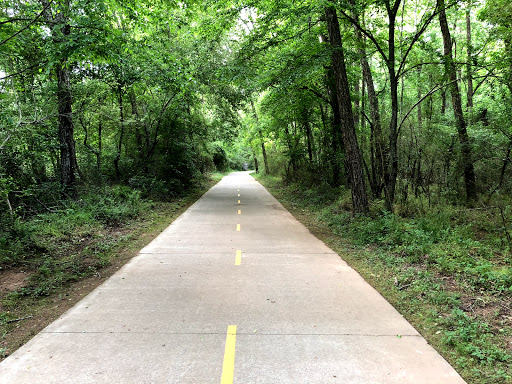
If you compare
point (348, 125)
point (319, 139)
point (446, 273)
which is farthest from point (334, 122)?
point (446, 273)

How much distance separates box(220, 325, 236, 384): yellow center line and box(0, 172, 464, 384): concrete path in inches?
0.5

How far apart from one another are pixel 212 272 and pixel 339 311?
271 centimetres

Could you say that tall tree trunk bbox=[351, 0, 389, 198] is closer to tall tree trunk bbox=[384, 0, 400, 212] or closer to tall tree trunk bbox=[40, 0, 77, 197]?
tall tree trunk bbox=[384, 0, 400, 212]

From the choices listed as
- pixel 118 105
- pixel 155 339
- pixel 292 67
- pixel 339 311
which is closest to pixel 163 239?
pixel 155 339

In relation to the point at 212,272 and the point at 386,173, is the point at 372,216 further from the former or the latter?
the point at 212,272

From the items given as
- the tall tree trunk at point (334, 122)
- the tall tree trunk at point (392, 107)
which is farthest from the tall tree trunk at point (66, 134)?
the tall tree trunk at point (334, 122)

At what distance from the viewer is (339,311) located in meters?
4.52

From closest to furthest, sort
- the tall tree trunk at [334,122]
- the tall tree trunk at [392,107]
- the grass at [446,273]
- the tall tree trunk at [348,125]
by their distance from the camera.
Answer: the grass at [446,273]
the tall tree trunk at [392,107]
the tall tree trunk at [348,125]
the tall tree trunk at [334,122]

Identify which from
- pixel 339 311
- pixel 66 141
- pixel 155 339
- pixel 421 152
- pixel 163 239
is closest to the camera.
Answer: pixel 155 339

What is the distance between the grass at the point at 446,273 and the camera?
11.7 feet

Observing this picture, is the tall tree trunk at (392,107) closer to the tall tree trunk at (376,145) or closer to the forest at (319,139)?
the forest at (319,139)

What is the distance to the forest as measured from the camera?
18.0 feet

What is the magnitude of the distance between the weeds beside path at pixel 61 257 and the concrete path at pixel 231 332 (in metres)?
0.44

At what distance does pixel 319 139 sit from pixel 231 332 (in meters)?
16.3
